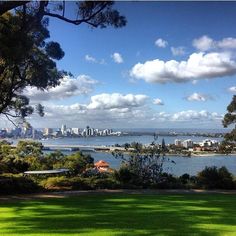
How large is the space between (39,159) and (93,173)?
796 centimetres

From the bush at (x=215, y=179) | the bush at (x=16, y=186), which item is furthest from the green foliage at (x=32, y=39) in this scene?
the bush at (x=215, y=179)

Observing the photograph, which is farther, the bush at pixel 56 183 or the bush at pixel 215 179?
the bush at pixel 215 179

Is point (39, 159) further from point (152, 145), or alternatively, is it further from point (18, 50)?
point (18, 50)

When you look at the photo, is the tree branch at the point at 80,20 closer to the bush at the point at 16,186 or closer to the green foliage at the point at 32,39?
the green foliage at the point at 32,39

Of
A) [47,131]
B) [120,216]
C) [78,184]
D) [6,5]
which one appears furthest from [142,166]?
[47,131]

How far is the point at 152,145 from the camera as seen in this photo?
67.7ft

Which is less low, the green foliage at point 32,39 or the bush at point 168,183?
the green foliage at point 32,39

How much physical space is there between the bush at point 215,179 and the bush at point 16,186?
20.3 feet

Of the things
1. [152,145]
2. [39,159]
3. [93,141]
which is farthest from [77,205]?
[93,141]

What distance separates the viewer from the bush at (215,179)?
17547 mm

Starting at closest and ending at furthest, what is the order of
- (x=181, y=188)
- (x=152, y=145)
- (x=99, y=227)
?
(x=99, y=227) < (x=181, y=188) < (x=152, y=145)

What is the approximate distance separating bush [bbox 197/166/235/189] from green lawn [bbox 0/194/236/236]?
3.60m

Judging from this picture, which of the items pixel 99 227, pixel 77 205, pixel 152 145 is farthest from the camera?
pixel 152 145

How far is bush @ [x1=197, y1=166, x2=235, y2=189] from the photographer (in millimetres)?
17547
